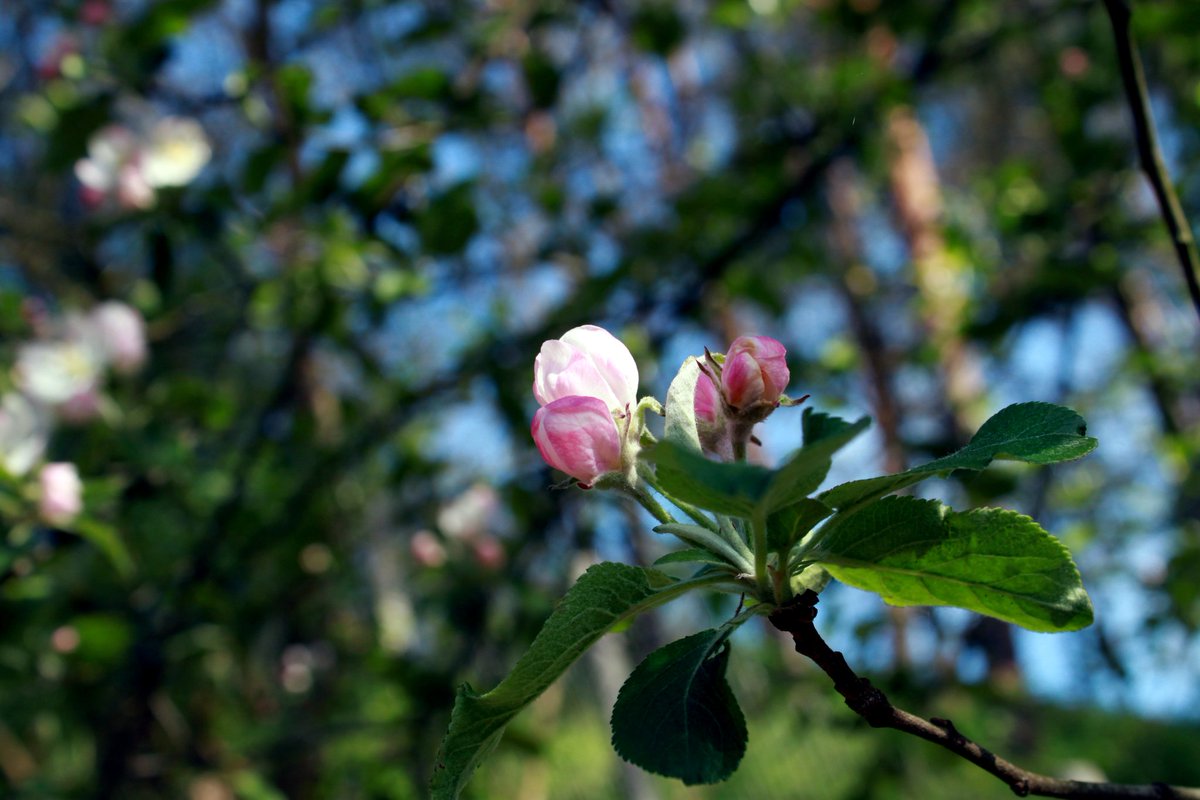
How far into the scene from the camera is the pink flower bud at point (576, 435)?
0.45 meters

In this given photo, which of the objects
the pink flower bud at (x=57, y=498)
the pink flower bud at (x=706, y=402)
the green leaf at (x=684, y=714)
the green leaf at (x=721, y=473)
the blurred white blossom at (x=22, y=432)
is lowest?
the blurred white blossom at (x=22, y=432)

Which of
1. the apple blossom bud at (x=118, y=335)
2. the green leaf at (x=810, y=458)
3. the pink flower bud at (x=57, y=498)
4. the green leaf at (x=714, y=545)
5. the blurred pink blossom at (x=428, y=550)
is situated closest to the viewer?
the green leaf at (x=810, y=458)

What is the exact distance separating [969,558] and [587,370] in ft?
0.61

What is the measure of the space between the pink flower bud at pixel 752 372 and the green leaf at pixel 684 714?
4.2 inches

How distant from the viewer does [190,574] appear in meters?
1.64

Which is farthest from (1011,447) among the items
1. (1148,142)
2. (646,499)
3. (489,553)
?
(489,553)

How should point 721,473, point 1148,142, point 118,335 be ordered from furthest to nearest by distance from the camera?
point 118,335 < point 1148,142 < point 721,473

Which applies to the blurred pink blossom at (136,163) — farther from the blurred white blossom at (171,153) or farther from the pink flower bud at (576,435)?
the pink flower bud at (576,435)

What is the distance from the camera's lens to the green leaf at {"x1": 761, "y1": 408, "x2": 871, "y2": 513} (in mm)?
322

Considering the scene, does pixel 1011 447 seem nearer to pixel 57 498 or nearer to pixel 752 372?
pixel 752 372

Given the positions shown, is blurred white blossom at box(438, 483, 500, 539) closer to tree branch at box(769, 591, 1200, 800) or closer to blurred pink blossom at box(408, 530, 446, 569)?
blurred pink blossom at box(408, 530, 446, 569)

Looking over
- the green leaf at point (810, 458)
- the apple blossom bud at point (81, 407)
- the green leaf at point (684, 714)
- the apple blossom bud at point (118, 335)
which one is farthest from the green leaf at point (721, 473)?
the apple blossom bud at point (118, 335)

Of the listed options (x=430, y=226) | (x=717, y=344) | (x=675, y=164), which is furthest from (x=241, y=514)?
(x=675, y=164)

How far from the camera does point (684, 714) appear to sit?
1.41ft
